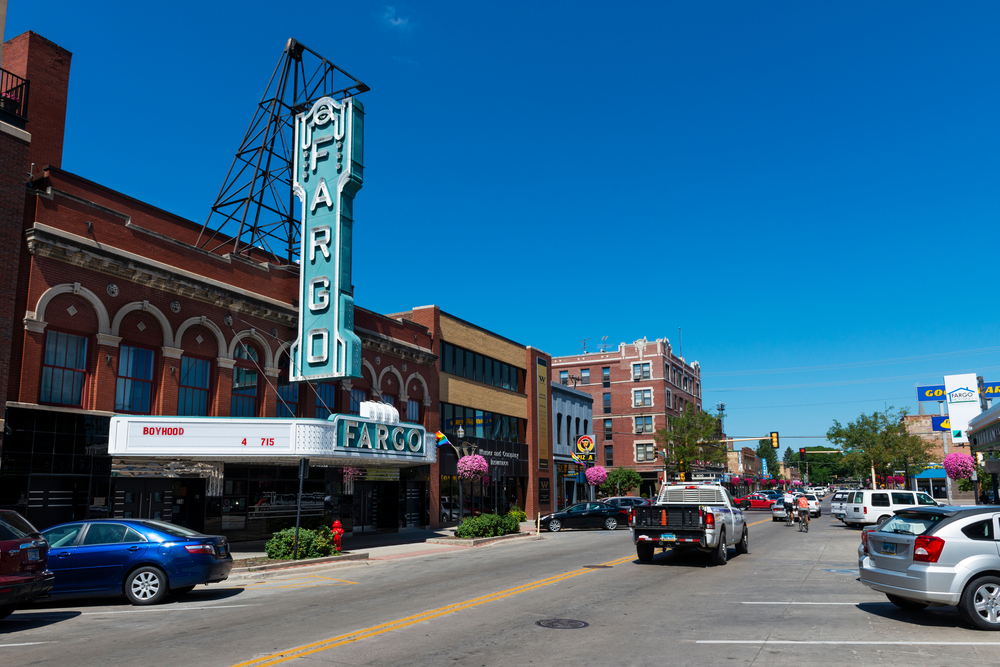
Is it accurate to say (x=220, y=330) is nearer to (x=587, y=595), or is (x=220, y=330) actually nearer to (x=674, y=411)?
(x=587, y=595)

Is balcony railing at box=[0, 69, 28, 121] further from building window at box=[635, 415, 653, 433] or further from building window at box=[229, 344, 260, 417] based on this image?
building window at box=[635, 415, 653, 433]

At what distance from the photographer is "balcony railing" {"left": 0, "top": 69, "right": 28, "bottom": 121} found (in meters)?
21.0

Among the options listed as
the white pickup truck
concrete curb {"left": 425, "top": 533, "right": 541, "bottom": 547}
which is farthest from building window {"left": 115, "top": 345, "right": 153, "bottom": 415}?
the white pickup truck

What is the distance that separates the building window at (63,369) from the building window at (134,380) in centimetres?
111

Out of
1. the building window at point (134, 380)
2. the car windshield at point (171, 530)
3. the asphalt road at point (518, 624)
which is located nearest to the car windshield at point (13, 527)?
the asphalt road at point (518, 624)

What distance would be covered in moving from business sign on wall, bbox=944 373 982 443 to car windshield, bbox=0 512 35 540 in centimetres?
6608

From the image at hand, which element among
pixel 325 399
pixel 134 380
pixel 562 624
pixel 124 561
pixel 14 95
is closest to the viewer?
pixel 562 624

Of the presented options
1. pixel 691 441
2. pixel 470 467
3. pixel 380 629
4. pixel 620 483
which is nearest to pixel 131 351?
pixel 470 467

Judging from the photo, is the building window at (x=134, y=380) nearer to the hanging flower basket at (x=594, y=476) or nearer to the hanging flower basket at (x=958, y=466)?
the hanging flower basket at (x=594, y=476)

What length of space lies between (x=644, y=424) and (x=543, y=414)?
35.7 metres

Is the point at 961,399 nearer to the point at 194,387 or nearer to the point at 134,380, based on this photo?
the point at 194,387

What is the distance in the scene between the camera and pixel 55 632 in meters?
10.7

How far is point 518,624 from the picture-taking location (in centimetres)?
1080

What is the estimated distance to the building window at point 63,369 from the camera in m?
20.4
